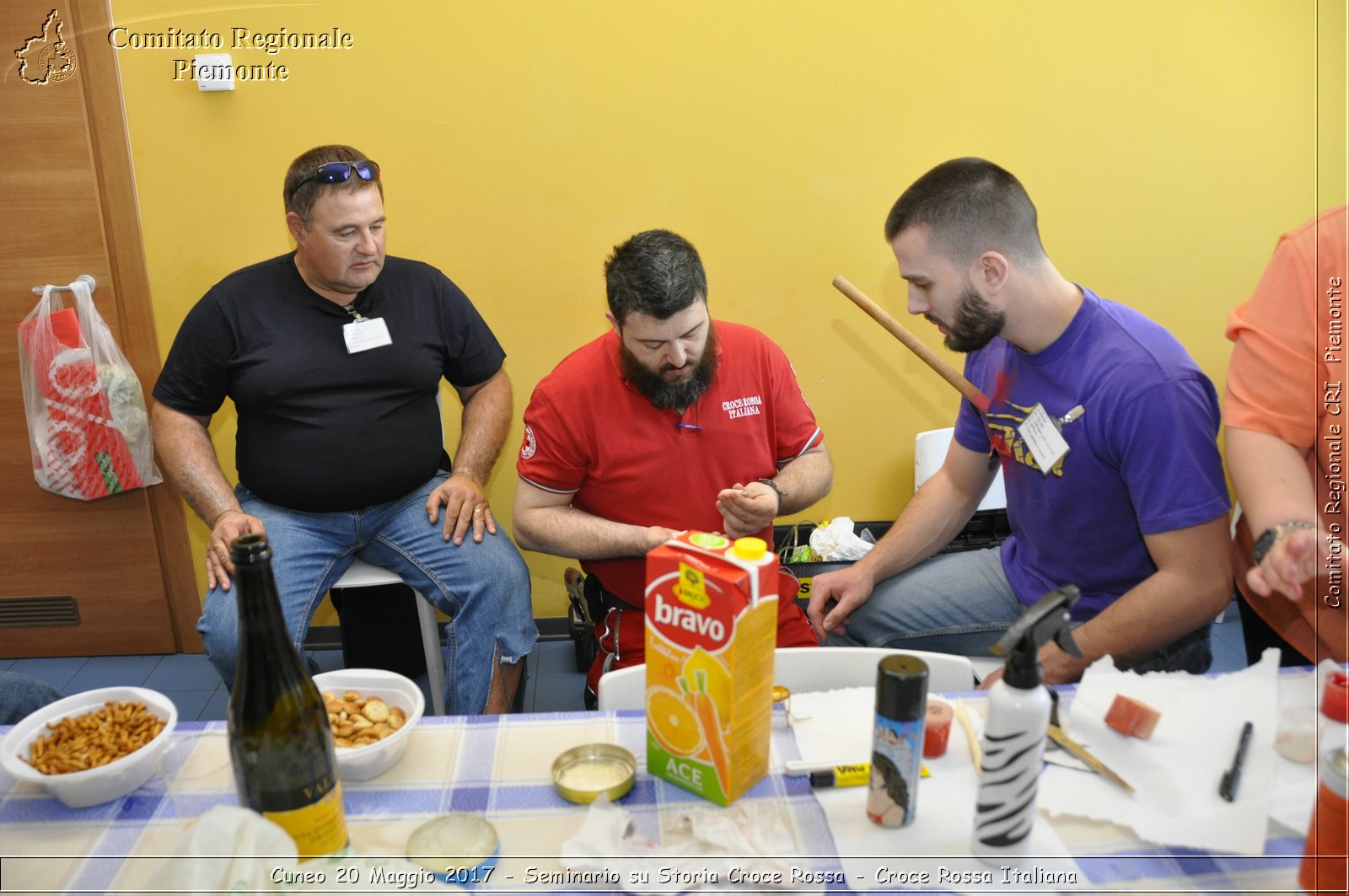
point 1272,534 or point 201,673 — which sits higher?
point 1272,534

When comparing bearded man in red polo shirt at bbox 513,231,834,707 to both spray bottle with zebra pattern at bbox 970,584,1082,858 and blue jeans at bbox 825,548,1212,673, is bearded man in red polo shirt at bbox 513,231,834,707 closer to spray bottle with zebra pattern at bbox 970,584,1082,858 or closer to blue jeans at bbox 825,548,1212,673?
blue jeans at bbox 825,548,1212,673

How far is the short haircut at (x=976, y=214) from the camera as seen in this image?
5.42 feet

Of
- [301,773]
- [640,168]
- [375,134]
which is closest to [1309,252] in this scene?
[301,773]

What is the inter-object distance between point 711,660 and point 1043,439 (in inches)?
37.9

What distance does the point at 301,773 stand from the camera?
0.92 m

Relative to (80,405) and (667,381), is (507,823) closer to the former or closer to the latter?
(667,381)

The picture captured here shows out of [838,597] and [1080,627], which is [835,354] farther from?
[1080,627]

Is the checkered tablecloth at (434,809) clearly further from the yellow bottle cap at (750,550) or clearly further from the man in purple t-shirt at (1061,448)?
the man in purple t-shirt at (1061,448)

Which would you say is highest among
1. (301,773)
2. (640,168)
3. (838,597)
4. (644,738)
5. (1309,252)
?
(640,168)

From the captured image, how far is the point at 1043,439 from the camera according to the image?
1.66 m

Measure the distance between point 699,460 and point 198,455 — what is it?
51.9 inches

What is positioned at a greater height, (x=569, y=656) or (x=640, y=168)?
(x=640, y=168)

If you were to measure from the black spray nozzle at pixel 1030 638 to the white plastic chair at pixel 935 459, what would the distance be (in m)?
1.93

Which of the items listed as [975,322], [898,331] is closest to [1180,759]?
[975,322]
